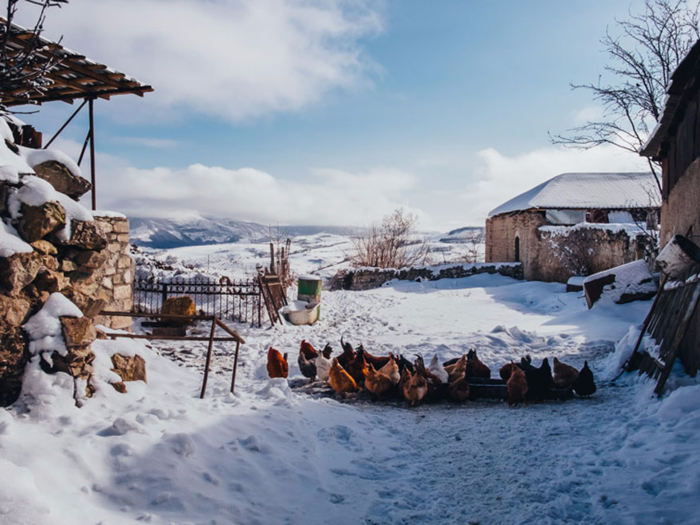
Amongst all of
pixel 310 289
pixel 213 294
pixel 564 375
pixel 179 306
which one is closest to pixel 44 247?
pixel 564 375

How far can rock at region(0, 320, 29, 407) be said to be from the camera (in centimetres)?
333

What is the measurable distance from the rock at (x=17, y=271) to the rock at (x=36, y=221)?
0.49 ft

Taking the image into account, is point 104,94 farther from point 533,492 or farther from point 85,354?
point 533,492

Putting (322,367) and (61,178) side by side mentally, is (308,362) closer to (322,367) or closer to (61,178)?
(322,367)

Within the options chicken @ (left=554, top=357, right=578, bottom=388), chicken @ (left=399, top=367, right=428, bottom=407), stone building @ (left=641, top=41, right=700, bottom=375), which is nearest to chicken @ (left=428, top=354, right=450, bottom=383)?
chicken @ (left=399, top=367, right=428, bottom=407)

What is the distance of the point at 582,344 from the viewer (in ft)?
29.0

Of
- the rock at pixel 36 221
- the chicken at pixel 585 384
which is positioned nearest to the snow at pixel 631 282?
the chicken at pixel 585 384

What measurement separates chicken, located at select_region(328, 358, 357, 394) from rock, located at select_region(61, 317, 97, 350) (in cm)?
304

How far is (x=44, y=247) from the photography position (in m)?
3.70

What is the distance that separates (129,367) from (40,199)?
5.63 feet

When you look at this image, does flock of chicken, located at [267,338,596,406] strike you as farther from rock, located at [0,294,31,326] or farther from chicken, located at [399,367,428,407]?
rock, located at [0,294,31,326]

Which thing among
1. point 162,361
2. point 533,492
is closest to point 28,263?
point 162,361

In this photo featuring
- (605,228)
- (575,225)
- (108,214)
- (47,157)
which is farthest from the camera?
(575,225)

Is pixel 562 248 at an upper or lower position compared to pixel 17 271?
upper
